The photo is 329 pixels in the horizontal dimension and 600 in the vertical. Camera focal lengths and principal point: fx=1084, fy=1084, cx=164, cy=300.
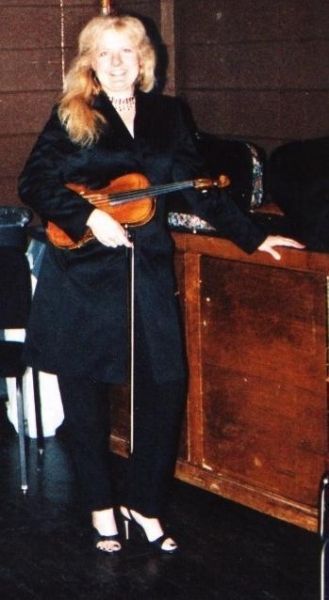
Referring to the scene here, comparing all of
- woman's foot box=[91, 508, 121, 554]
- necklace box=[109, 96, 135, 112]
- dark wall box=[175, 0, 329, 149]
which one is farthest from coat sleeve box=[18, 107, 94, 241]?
dark wall box=[175, 0, 329, 149]

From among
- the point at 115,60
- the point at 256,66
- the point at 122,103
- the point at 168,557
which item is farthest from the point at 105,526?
the point at 256,66

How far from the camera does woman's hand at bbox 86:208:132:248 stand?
9.06 ft

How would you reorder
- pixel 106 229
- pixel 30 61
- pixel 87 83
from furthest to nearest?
pixel 30 61 → pixel 87 83 → pixel 106 229

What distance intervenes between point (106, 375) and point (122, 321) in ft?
0.52

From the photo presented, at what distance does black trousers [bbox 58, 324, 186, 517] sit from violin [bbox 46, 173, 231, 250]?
0.37 metres

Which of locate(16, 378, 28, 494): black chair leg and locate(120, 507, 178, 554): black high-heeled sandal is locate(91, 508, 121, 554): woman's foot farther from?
locate(16, 378, 28, 494): black chair leg

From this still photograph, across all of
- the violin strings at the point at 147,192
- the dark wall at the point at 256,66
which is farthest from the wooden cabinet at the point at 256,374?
the dark wall at the point at 256,66

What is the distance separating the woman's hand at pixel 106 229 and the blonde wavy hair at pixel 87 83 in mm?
209

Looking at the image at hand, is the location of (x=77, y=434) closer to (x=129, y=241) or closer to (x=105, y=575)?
(x=105, y=575)

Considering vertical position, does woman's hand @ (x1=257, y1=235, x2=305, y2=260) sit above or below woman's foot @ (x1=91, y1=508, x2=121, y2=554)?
above

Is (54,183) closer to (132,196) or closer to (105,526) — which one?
(132,196)

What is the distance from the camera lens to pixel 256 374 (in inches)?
124

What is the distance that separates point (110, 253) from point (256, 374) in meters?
0.59

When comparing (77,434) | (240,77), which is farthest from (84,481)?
(240,77)
